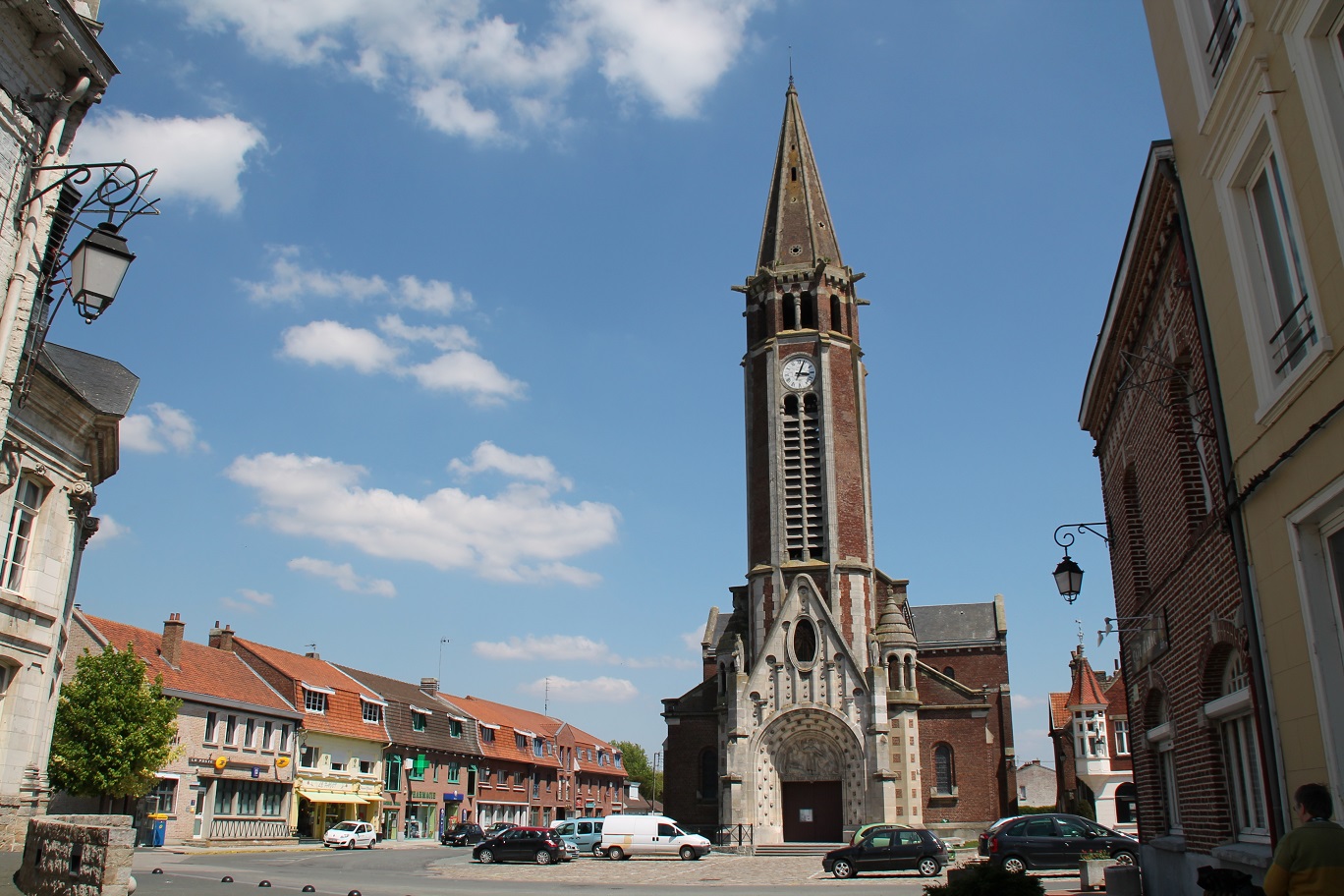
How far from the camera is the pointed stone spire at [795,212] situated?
48.1m

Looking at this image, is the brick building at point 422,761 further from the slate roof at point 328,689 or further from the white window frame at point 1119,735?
the white window frame at point 1119,735

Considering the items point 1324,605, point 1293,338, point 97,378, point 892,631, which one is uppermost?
point 97,378

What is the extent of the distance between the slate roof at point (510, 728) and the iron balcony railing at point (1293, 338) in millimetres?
57887

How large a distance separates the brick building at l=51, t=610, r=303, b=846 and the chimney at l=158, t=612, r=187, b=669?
40 millimetres

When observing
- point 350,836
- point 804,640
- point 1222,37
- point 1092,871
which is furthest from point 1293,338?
point 350,836

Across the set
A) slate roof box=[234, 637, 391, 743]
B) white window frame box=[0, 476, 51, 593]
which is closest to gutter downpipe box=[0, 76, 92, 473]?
white window frame box=[0, 476, 51, 593]

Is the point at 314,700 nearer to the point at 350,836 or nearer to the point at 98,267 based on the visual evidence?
the point at 350,836

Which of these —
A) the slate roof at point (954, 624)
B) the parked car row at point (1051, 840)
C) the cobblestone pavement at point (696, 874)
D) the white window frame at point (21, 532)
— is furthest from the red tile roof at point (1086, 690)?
the white window frame at point (21, 532)

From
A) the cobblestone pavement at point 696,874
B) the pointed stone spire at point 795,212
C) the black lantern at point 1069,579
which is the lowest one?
the cobblestone pavement at point 696,874

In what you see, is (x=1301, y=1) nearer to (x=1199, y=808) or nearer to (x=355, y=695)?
(x=1199, y=808)

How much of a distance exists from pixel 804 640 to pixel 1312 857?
3469cm

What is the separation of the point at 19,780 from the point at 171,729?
864 inches

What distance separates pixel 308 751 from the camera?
4653 cm

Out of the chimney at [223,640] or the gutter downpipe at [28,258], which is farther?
the chimney at [223,640]
